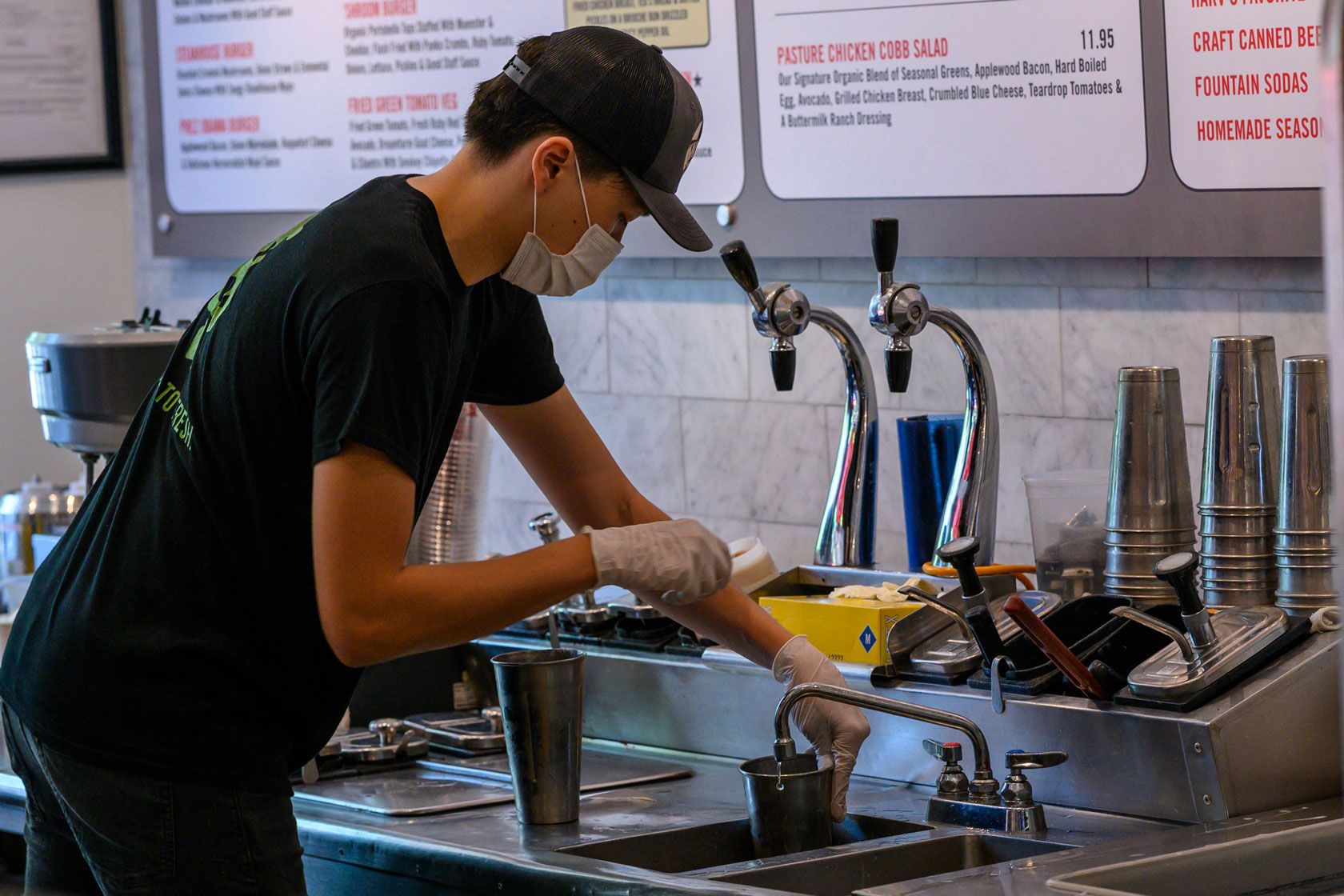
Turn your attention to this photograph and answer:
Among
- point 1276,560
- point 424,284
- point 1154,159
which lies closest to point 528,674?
point 424,284

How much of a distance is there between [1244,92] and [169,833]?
5.07 feet

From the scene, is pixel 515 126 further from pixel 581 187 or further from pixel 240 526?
pixel 240 526

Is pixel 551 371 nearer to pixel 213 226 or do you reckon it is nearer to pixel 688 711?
pixel 688 711

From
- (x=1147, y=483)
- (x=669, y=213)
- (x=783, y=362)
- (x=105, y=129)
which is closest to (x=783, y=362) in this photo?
(x=783, y=362)

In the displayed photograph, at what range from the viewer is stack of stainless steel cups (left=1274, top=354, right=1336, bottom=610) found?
1.90m

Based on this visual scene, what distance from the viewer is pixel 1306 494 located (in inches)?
75.2

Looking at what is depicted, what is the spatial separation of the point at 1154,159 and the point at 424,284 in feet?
3.85

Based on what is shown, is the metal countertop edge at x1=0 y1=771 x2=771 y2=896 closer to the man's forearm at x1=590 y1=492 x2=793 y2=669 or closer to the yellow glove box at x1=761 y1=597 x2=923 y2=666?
the man's forearm at x1=590 y1=492 x2=793 y2=669

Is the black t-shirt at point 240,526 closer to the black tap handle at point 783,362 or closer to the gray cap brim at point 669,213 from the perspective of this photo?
the gray cap brim at point 669,213

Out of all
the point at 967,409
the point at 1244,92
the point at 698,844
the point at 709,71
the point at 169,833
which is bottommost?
the point at 698,844

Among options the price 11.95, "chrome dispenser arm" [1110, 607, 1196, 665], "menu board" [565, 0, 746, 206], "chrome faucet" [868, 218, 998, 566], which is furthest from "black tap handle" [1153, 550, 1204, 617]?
"menu board" [565, 0, 746, 206]

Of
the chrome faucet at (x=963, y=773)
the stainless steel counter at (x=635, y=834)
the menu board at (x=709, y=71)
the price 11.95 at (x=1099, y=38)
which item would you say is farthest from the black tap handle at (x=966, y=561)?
the menu board at (x=709, y=71)

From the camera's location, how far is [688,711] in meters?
2.22

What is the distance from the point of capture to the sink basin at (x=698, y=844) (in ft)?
5.99
